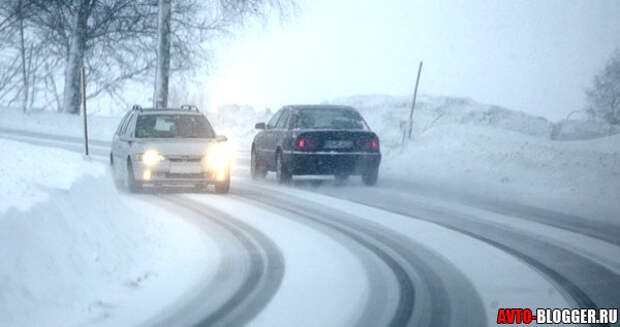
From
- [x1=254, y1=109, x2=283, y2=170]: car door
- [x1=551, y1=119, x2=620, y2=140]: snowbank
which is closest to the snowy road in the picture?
[x1=254, y1=109, x2=283, y2=170]: car door

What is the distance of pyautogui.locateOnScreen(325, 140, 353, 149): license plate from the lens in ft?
53.5

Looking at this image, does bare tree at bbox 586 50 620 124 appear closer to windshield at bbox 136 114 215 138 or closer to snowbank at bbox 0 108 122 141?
snowbank at bbox 0 108 122 141

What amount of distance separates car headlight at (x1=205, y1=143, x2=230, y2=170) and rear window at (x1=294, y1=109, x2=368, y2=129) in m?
2.47

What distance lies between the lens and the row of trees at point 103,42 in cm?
2809

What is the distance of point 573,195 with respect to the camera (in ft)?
49.6

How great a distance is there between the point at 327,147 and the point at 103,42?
21.0 m

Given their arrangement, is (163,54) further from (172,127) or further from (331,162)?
(331,162)

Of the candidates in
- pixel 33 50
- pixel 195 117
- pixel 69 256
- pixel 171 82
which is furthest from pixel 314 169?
pixel 33 50

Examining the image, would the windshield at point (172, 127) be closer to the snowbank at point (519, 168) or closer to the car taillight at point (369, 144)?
the car taillight at point (369, 144)

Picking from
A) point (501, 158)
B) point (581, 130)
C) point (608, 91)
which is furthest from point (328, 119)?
point (608, 91)

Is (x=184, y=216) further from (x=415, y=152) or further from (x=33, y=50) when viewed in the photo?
(x=33, y=50)

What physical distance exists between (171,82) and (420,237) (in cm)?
2688

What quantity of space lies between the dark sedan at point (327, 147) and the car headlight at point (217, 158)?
197 centimetres

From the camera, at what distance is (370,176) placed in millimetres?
16688
